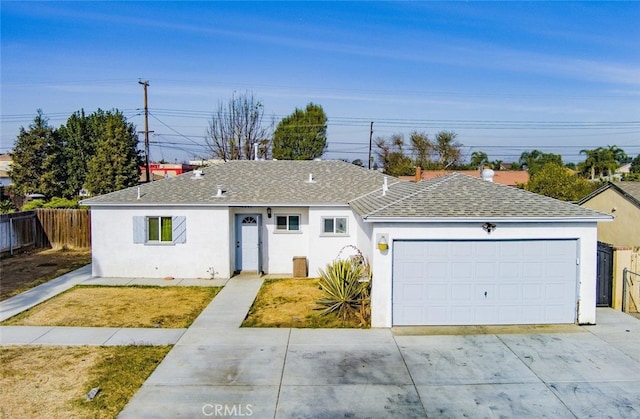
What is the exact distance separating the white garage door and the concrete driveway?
29.8 inches

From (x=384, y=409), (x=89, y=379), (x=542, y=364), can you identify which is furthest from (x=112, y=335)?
(x=542, y=364)

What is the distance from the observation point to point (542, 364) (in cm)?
915

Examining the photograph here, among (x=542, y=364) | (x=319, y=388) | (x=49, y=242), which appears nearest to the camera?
(x=319, y=388)

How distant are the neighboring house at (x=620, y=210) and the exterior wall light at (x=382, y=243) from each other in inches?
397

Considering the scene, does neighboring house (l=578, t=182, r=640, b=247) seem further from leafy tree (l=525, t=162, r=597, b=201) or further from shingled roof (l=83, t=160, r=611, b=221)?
leafy tree (l=525, t=162, r=597, b=201)

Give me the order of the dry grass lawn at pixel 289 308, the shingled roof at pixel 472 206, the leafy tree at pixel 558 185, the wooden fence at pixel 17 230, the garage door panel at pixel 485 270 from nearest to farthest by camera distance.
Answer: the shingled roof at pixel 472 206 < the garage door panel at pixel 485 270 < the dry grass lawn at pixel 289 308 < the wooden fence at pixel 17 230 < the leafy tree at pixel 558 185

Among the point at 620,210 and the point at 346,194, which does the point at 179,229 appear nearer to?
the point at 346,194

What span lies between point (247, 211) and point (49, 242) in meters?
11.7

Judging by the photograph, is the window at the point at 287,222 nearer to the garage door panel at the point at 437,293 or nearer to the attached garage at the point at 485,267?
the attached garage at the point at 485,267

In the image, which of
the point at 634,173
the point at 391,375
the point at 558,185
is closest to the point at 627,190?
the point at 558,185

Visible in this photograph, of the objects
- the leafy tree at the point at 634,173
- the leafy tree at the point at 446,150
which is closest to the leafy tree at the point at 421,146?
the leafy tree at the point at 446,150

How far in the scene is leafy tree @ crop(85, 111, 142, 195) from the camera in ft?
121

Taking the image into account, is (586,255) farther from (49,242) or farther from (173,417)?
(49,242)

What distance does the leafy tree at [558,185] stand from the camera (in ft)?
83.3
